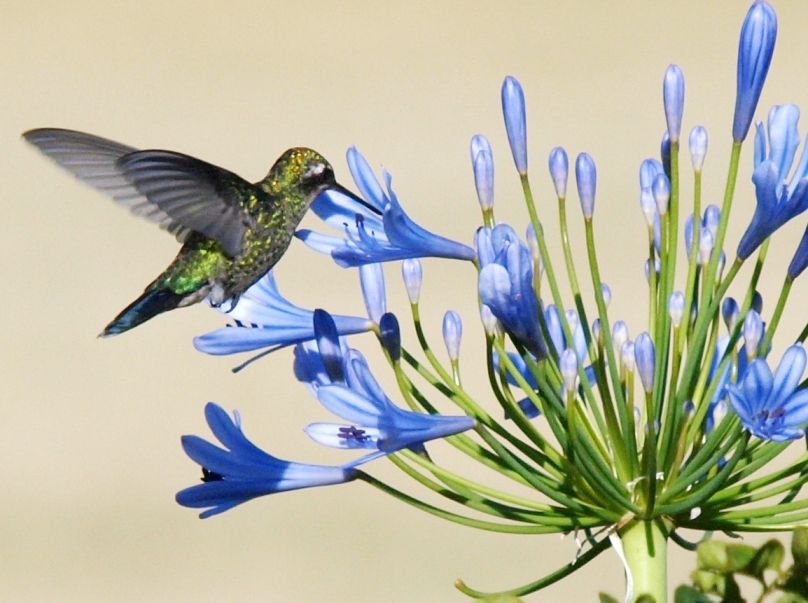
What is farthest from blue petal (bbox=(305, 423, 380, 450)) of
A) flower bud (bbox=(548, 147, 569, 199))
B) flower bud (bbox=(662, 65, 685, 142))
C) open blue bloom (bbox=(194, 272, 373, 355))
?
flower bud (bbox=(662, 65, 685, 142))

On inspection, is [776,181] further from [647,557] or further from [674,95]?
[647,557]

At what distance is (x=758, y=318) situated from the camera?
1962 millimetres

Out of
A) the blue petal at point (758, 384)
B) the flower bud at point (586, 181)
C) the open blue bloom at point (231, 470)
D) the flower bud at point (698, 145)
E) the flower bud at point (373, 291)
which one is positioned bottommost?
the open blue bloom at point (231, 470)

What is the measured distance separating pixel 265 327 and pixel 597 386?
0.53 metres

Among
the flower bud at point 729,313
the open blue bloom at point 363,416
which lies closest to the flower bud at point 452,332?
the open blue bloom at point 363,416

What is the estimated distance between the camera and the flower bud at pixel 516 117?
2.29 m

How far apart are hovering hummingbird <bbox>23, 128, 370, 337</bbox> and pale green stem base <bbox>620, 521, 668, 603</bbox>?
905mm

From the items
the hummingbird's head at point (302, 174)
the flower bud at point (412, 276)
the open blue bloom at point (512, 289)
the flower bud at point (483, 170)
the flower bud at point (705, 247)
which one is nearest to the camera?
the open blue bloom at point (512, 289)

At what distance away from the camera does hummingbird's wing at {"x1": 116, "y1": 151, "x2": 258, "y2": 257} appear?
101 inches

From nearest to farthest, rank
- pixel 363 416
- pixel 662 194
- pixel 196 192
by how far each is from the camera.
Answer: pixel 363 416 → pixel 662 194 → pixel 196 192

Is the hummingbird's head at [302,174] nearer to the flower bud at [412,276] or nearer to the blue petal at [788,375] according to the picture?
the flower bud at [412,276]

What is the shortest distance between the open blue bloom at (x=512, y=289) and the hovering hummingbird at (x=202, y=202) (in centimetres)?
71

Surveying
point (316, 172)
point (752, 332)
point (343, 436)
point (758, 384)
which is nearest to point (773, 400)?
point (758, 384)

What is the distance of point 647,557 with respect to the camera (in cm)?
192
